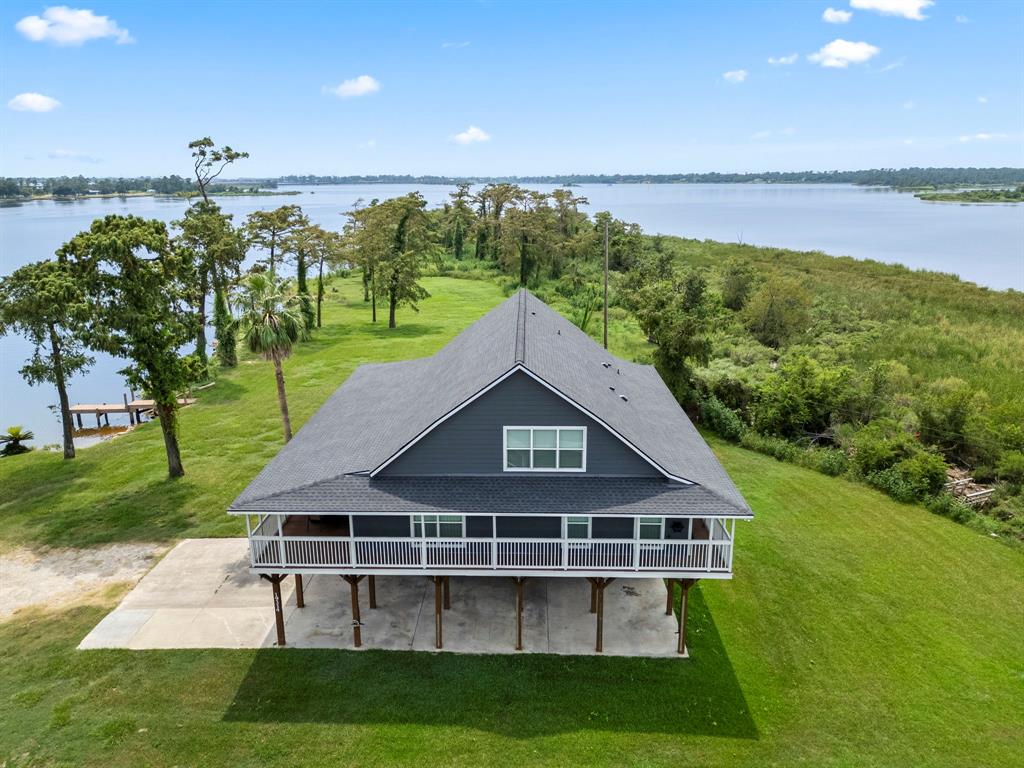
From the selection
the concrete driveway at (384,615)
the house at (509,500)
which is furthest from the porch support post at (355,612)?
the concrete driveway at (384,615)

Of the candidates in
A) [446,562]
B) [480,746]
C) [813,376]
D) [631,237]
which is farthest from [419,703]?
[631,237]

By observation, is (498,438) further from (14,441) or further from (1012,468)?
(14,441)

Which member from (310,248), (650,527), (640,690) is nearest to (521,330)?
(650,527)

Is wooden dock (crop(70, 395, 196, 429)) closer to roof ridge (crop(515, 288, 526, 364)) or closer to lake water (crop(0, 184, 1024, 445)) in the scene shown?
lake water (crop(0, 184, 1024, 445))

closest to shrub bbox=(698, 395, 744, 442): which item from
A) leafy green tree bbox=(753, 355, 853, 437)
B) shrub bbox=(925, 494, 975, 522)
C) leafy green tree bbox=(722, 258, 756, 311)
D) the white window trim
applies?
leafy green tree bbox=(753, 355, 853, 437)

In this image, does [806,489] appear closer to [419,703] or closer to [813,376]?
[813,376]

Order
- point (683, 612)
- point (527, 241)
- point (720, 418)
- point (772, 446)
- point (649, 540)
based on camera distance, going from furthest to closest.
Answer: point (527, 241), point (720, 418), point (772, 446), point (683, 612), point (649, 540)

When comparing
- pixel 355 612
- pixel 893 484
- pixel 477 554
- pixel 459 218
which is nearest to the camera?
pixel 477 554

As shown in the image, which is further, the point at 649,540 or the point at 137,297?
the point at 137,297
